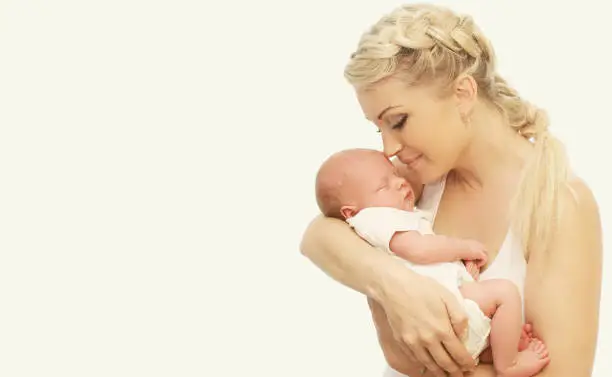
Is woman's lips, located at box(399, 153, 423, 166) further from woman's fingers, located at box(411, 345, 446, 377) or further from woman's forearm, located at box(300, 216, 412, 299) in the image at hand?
woman's fingers, located at box(411, 345, 446, 377)

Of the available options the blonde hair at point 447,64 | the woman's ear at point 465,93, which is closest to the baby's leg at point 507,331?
the blonde hair at point 447,64

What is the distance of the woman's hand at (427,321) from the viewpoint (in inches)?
82.1

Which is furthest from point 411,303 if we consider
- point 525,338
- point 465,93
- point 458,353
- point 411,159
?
point 465,93

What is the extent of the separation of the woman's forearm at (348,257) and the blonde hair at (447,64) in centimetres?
32

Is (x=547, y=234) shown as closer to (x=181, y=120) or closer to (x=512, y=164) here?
(x=512, y=164)

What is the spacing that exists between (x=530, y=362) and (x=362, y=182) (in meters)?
0.56

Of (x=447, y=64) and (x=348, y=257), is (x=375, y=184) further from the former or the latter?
(x=447, y=64)

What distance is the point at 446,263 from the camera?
7.09 feet

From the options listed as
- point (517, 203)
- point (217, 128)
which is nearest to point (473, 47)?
point (517, 203)

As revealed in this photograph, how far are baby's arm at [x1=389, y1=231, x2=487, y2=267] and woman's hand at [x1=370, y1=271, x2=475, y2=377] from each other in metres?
0.06

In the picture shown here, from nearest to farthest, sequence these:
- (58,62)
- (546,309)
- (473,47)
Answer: (546,309) < (473,47) < (58,62)

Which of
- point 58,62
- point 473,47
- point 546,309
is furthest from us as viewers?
point 58,62

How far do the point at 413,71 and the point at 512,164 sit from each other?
352 mm

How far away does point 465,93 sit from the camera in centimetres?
223
